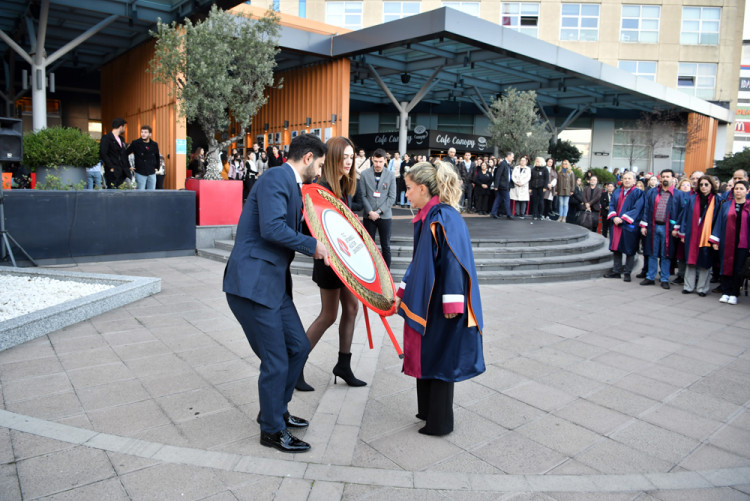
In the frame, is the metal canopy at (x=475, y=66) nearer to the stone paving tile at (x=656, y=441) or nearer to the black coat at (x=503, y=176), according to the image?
the black coat at (x=503, y=176)

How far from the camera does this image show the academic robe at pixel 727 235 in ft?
25.6

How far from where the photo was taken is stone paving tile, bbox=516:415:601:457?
10.8 feet

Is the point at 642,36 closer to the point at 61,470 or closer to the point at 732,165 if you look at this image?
the point at 732,165

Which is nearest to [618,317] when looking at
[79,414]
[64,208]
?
[79,414]

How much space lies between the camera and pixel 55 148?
9328 mm

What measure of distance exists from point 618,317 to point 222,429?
5.19 meters

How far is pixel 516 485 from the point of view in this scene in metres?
2.84

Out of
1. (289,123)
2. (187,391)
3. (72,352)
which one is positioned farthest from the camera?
(289,123)

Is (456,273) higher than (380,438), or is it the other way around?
(456,273)

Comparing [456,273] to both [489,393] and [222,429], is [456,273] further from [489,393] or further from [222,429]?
[222,429]

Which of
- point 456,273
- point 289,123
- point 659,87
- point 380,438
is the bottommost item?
point 380,438

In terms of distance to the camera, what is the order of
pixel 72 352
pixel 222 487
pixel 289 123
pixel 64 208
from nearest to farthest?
pixel 222 487
pixel 72 352
pixel 64 208
pixel 289 123

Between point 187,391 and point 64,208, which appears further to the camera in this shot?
point 64,208

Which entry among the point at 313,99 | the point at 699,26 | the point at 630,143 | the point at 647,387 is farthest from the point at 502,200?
the point at 699,26
